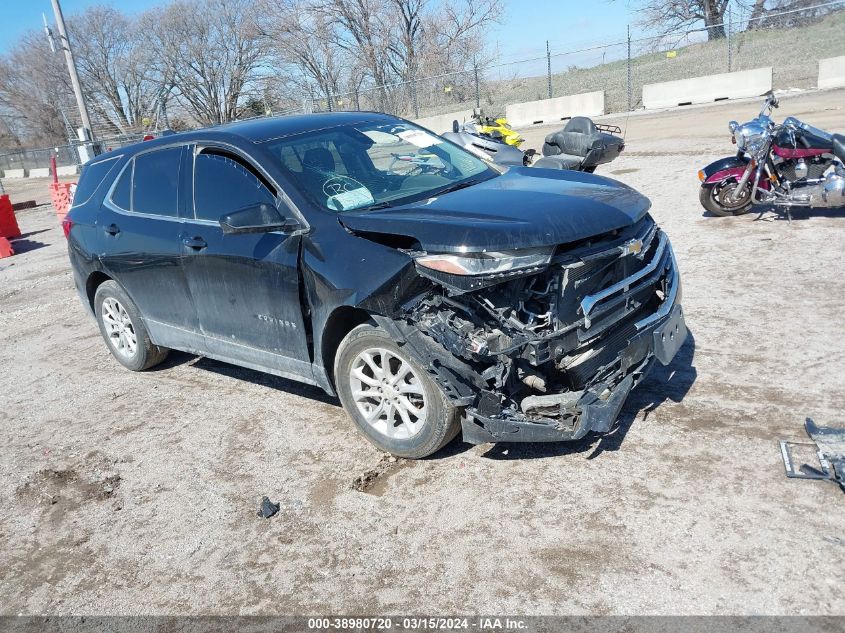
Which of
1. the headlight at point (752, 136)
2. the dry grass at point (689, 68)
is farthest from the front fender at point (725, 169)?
the dry grass at point (689, 68)

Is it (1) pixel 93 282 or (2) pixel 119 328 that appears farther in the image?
(1) pixel 93 282

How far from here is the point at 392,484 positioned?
391cm

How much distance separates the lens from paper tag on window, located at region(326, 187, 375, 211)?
13.9ft

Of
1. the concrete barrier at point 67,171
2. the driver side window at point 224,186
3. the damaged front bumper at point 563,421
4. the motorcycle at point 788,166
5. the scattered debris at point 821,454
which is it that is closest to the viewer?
the scattered debris at point 821,454

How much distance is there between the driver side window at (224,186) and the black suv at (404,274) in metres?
0.01

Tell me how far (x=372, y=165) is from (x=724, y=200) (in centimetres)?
533

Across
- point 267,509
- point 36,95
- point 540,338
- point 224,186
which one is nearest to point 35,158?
point 36,95

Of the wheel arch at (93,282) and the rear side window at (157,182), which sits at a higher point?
the rear side window at (157,182)

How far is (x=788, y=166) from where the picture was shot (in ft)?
25.5

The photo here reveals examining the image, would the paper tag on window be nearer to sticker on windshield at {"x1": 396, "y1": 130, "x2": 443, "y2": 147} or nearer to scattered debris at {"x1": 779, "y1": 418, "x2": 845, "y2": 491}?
sticker on windshield at {"x1": 396, "y1": 130, "x2": 443, "y2": 147}

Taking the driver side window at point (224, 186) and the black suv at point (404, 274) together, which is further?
the driver side window at point (224, 186)

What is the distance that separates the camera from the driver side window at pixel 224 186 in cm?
447

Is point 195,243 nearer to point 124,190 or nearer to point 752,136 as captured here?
point 124,190

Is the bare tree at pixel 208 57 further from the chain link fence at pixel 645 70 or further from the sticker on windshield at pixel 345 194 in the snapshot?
the sticker on windshield at pixel 345 194
